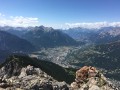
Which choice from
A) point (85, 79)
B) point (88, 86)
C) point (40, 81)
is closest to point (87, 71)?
point (85, 79)

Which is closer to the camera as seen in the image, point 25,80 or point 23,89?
point 23,89

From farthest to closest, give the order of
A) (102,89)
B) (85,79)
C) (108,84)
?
(85,79), (108,84), (102,89)

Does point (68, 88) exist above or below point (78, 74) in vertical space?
below

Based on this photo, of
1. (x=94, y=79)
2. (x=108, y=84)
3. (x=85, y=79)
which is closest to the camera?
(x=108, y=84)

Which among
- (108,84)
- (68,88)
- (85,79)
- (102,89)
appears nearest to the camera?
(102,89)

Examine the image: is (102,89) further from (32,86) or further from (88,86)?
(32,86)

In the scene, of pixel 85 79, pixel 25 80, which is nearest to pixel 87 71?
pixel 85 79

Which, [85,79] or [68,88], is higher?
[85,79]

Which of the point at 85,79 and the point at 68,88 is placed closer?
the point at 85,79

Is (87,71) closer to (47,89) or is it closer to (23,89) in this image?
(47,89)
